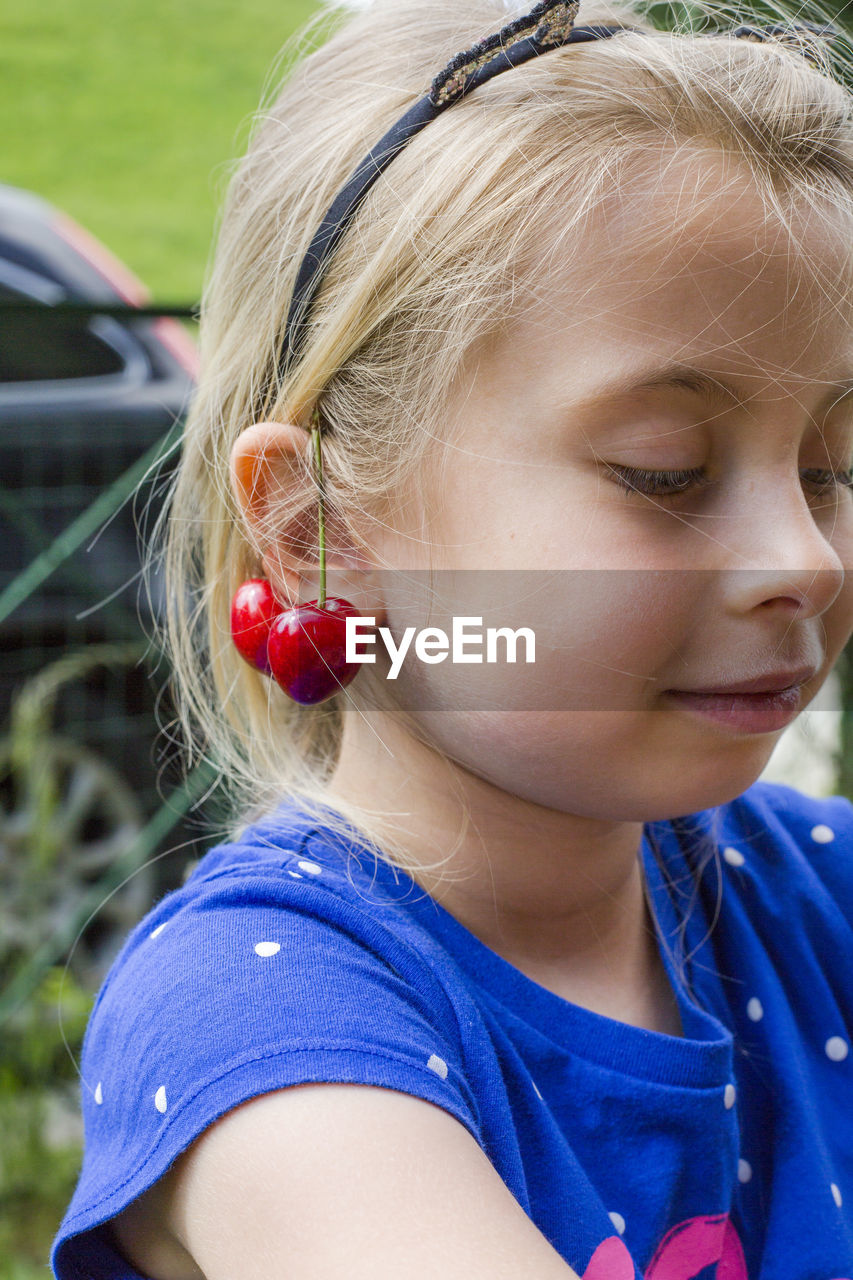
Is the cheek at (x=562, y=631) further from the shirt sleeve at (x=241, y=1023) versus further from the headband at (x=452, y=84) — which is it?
the headband at (x=452, y=84)

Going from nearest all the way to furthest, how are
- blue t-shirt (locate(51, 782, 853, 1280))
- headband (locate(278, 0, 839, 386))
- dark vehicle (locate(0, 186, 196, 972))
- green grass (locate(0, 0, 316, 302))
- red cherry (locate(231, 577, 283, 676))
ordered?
blue t-shirt (locate(51, 782, 853, 1280)) < headband (locate(278, 0, 839, 386)) < red cherry (locate(231, 577, 283, 676)) < dark vehicle (locate(0, 186, 196, 972)) < green grass (locate(0, 0, 316, 302))

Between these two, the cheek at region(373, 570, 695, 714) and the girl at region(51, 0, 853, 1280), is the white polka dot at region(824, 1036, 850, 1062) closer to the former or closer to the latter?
the girl at region(51, 0, 853, 1280)

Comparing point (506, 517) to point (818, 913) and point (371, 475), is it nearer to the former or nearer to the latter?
point (371, 475)

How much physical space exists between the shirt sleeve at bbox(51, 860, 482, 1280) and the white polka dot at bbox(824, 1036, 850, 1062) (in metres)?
0.47

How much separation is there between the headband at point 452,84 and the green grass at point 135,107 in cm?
855

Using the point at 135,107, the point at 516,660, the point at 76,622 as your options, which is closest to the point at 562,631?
the point at 516,660

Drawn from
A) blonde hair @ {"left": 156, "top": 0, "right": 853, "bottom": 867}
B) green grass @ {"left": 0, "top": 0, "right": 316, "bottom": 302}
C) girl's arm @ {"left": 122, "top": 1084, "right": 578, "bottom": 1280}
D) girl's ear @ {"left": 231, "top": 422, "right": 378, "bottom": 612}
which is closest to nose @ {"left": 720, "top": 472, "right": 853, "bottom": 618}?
blonde hair @ {"left": 156, "top": 0, "right": 853, "bottom": 867}

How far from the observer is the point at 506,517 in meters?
1.03

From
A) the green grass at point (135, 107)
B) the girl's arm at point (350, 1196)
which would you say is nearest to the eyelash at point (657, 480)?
the girl's arm at point (350, 1196)

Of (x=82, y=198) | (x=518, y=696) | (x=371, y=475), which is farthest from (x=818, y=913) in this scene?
(x=82, y=198)

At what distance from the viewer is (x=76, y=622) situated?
3262 millimetres

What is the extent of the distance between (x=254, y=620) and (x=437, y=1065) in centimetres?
48

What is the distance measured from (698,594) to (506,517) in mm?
164

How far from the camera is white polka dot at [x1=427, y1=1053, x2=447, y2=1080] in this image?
2.95 feet
